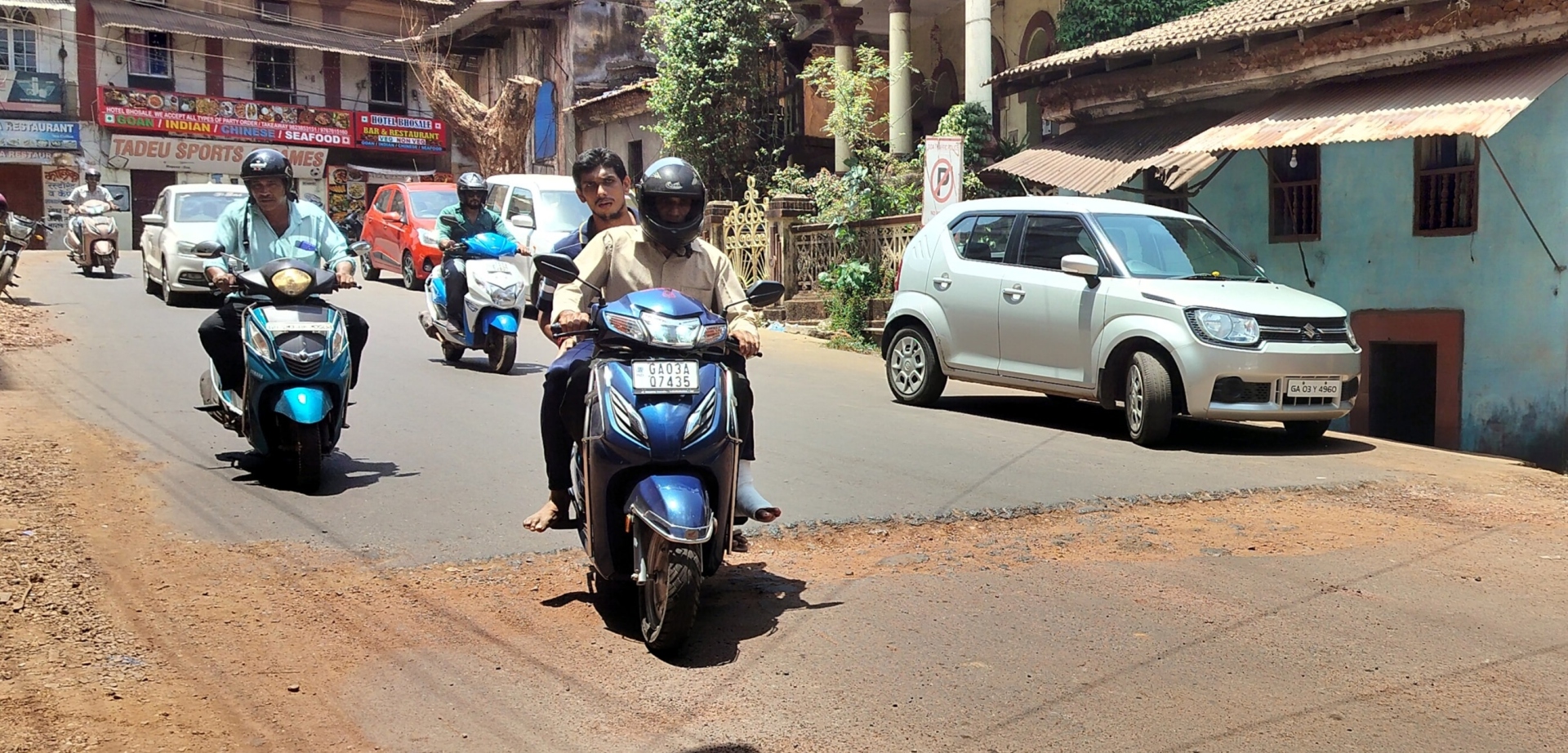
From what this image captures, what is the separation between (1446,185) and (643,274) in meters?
10.4

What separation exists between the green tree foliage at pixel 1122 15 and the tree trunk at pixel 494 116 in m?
17.2

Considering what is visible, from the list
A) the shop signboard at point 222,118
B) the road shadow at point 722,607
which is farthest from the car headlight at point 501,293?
the shop signboard at point 222,118

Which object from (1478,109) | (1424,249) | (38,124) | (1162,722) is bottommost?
(1162,722)

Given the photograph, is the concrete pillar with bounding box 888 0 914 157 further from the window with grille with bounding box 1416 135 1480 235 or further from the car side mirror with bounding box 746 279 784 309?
the car side mirror with bounding box 746 279 784 309

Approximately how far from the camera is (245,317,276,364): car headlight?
277 inches

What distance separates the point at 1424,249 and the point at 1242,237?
8.18 ft

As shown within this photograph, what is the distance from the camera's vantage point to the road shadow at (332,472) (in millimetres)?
7219

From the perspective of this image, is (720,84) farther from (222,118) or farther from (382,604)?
(222,118)

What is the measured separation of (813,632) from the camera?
4812 mm

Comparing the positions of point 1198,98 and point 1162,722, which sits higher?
point 1198,98

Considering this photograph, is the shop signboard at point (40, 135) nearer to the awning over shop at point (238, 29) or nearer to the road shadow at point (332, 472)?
the awning over shop at point (238, 29)

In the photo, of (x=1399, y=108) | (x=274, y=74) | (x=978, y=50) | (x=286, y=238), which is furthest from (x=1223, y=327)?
(x=274, y=74)

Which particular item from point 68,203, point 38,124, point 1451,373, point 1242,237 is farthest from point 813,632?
point 38,124

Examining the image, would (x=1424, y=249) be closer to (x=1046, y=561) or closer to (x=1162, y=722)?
(x=1046, y=561)
